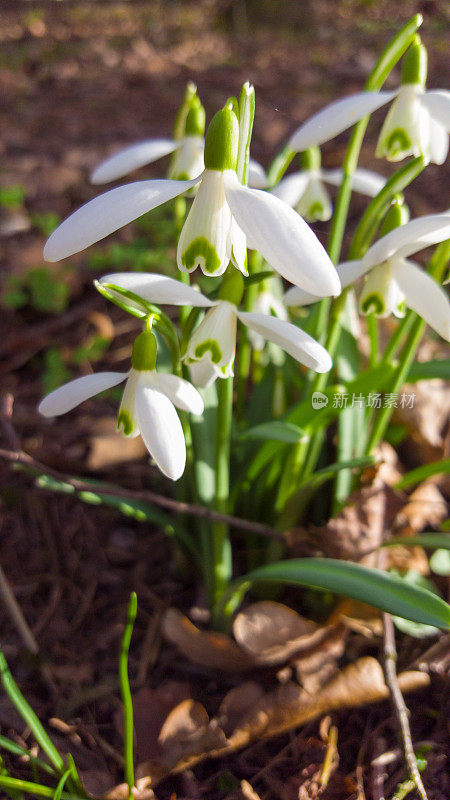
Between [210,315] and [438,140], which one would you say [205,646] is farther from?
[438,140]

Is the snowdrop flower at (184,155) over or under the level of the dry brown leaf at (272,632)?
over

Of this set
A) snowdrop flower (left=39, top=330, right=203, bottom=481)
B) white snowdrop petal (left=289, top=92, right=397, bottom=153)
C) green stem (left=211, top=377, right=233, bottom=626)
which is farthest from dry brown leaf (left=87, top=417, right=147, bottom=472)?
white snowdrop petal (left=289, top=92, right=397, bottom=153)

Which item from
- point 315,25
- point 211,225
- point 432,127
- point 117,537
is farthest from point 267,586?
point 315,25

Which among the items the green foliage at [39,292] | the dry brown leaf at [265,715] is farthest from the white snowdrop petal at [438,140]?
the green foliage at [39,292]

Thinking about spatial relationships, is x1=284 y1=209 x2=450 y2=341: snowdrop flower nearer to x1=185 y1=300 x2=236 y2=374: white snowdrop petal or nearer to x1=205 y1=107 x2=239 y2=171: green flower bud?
x1=185 y1=300 x2=236 y2=374: white snowdrop petal

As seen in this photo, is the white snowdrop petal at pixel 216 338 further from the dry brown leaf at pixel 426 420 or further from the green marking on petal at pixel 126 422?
the dry brown leaf at pixel 426 420
